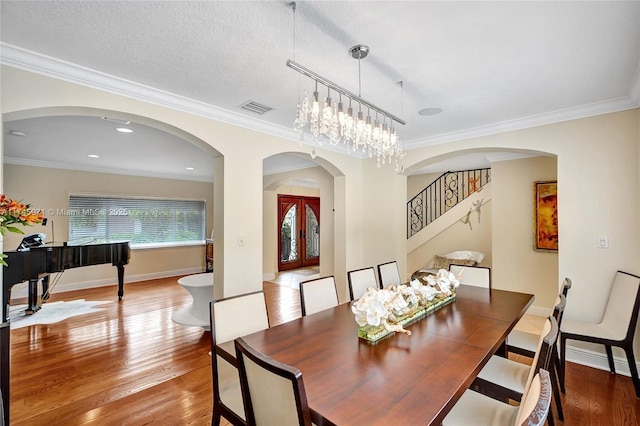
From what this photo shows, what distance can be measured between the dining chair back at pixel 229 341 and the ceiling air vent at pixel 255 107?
6.10 ft

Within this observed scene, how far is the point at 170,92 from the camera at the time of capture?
267cm

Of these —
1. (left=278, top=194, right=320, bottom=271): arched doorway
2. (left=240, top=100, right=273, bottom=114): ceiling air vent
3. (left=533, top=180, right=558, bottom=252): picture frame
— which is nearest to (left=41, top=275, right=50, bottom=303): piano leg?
(left=278, top=194, right=320, bottom=271): arched doorway

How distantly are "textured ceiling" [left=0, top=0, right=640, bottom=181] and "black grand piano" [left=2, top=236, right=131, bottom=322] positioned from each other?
9.80 feet

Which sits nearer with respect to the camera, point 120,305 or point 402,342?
point 402,342

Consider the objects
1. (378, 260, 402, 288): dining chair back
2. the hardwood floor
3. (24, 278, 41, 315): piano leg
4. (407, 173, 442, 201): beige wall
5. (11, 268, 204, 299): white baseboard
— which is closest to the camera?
the hardwood floor

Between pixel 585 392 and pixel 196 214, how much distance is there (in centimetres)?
807

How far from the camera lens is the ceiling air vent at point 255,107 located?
9.60 feet

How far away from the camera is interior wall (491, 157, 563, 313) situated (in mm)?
4457

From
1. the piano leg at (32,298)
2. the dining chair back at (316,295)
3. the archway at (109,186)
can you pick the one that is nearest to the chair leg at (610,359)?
the dining chair back at (316,295)

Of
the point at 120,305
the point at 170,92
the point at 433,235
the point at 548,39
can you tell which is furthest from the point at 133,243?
the point at 548,39

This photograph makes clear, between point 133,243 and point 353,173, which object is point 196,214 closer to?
point 133,243

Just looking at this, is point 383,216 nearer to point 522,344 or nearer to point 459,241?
point 522,344

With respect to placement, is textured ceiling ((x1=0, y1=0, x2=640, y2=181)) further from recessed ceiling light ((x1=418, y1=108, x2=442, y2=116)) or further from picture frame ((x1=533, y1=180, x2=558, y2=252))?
picture frame ((x1=533, y1=180, x2=558, y2=252))

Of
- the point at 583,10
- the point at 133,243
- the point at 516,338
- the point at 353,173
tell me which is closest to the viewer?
the point at 583,10
